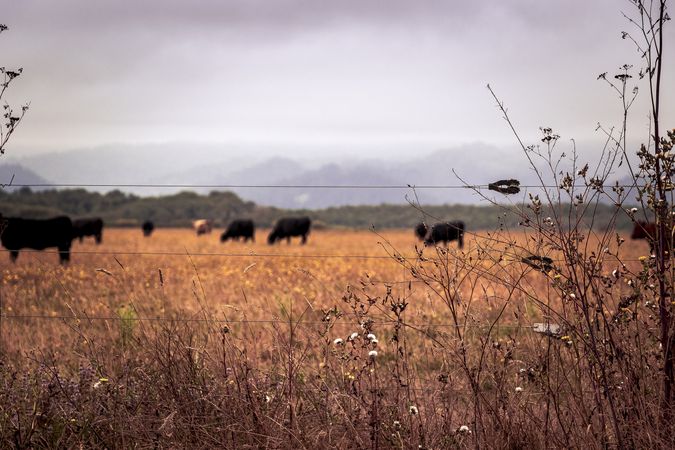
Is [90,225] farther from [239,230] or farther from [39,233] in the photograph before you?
[39,233]

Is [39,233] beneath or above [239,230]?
above

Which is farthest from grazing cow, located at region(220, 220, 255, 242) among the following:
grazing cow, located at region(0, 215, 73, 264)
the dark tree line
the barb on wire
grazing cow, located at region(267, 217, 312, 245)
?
the dark tree line

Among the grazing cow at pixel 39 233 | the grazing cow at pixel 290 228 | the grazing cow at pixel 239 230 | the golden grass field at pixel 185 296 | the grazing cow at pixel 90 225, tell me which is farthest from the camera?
the grazing cow at pixel 239 230

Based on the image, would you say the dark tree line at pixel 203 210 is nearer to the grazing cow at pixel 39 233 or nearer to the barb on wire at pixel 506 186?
the grazing cow at pixel 39 233

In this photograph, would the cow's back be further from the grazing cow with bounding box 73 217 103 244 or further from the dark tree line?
the dark tree line

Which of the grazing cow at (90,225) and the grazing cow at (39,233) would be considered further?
the grazing cow at (90,225)

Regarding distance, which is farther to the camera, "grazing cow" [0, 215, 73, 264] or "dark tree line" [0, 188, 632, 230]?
"dark tree line" [0, 188, 632, 230]

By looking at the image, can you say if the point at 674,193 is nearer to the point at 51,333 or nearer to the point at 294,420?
the point at 294,420

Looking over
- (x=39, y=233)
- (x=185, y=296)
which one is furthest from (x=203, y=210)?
(x=185, y=296)

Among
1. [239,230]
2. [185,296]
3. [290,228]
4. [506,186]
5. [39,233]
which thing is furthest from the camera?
[239,230]

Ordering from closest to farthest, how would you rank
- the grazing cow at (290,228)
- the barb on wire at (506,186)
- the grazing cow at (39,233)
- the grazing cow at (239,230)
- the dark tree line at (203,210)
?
the barb on wire at (506,186) < the grazing cow at (39,233) < the grazing cow at (290,228) < the grazing cow at (239,230) < the dark tree line at (203,210)

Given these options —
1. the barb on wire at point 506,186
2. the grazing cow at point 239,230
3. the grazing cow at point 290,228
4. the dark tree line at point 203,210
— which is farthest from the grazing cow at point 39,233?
the dark tree line at point 203,210

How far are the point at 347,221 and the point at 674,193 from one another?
123923 mm

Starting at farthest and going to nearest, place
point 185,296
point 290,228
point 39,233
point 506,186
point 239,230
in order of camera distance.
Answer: point 239,230 < point 290,228 < point 39,233 < point 185,296 < point 506,186
